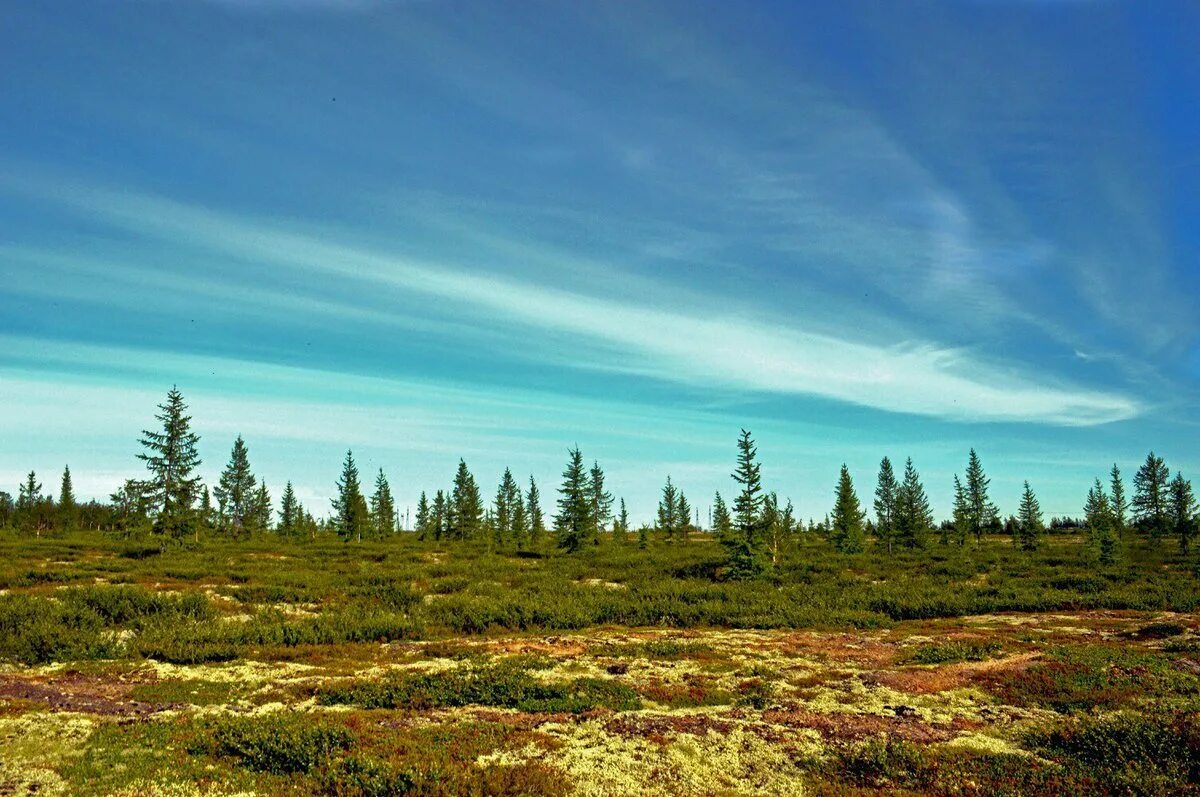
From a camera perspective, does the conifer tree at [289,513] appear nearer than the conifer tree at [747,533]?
No

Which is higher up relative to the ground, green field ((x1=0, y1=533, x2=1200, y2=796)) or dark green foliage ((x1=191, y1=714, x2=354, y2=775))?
dark green foliage ((x1=191, y1=714, x2=354, y2=775))

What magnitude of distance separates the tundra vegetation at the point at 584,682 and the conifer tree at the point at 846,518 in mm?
31232

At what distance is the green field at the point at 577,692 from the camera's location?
34.0 ft

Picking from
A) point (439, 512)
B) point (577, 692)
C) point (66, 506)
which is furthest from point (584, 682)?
point (66, 506)

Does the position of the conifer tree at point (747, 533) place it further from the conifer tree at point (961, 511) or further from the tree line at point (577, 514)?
the conifer tree at point (961, 511)

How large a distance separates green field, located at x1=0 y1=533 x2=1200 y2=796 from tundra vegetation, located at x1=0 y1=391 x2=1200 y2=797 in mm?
85

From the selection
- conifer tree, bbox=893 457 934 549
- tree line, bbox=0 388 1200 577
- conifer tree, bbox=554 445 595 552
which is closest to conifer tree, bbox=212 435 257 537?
tree line, bbox=0 388 1200 577

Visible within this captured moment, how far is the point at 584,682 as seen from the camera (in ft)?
56.8

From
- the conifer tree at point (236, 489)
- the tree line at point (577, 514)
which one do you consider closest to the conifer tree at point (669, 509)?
the tree line at point (577, 514)

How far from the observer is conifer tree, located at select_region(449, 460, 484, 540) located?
342 feet

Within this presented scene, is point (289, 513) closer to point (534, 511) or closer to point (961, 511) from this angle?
point (534, 511)

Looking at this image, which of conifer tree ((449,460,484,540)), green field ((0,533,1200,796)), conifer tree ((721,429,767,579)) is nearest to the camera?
green field ((0,533,1200,796))

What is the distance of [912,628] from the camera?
1208 inches

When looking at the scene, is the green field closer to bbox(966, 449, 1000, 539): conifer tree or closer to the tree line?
the tree line
